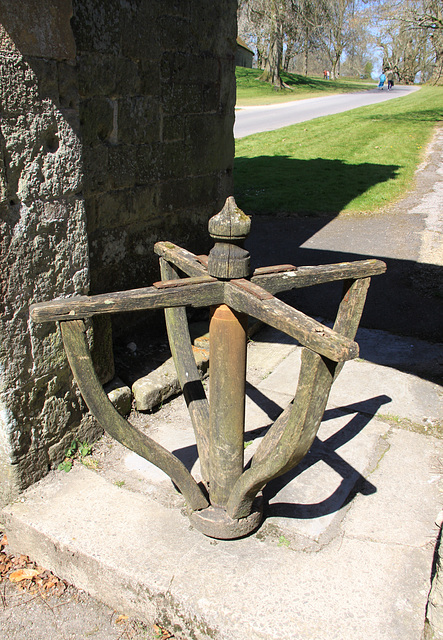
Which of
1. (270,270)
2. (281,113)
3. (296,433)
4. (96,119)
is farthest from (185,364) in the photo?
(281,113)

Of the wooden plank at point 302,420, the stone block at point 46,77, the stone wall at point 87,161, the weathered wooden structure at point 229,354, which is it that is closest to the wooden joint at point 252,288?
the weathered wooden structure at point 229,354

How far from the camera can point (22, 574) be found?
8.83ft

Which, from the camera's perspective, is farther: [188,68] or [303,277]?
[188,68]

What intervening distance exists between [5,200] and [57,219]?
0.33 meters

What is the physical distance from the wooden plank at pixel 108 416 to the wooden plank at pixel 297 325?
0.60m

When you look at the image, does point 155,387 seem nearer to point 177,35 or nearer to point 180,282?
point 180,282

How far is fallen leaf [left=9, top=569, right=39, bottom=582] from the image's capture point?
267 cm

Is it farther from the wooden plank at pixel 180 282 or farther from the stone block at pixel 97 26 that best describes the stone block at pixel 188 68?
the wooden plank at pixel 180 282

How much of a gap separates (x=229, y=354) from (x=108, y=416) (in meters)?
0.55

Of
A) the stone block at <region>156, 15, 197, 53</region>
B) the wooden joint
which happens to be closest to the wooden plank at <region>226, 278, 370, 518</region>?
the wooden joint

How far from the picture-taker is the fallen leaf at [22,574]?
2672mm

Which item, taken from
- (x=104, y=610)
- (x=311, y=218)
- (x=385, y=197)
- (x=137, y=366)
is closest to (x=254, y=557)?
(x=104, y=610)

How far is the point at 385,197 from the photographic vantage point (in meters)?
10.0

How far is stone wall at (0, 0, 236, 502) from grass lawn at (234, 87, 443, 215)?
16.9 feet
